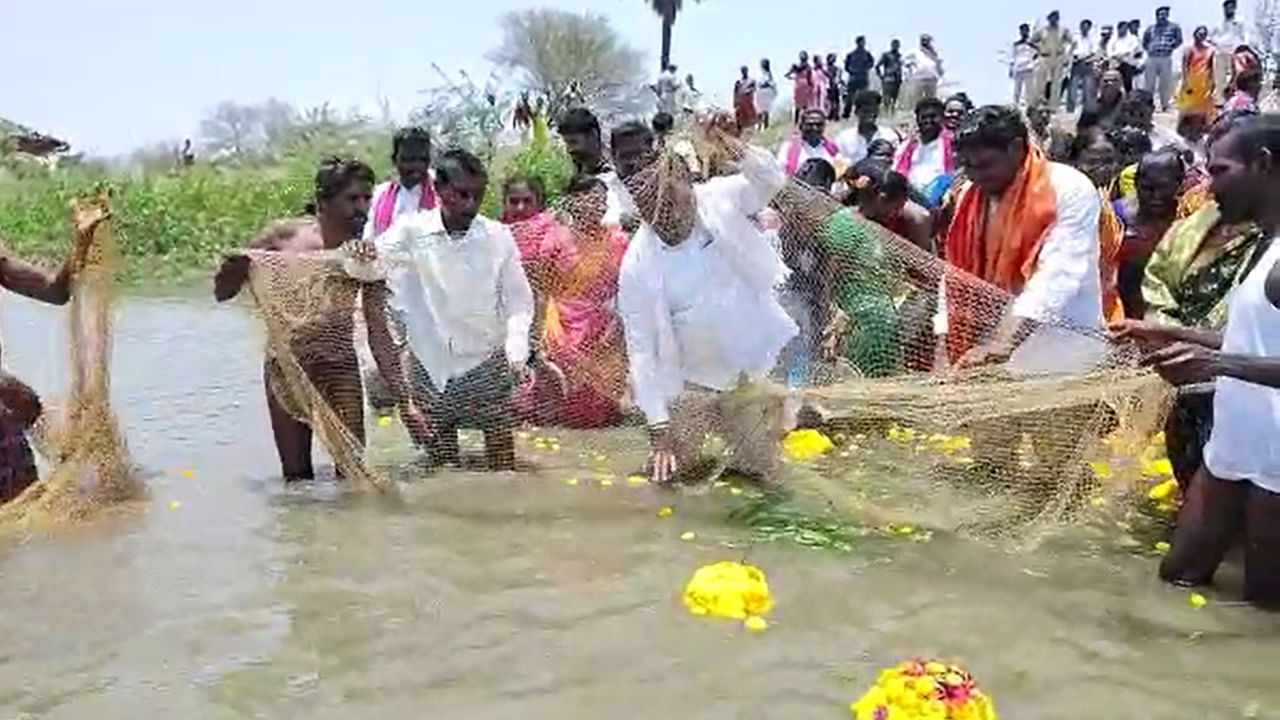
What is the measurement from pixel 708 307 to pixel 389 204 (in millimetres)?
2805

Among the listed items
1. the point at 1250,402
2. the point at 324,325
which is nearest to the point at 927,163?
the point at 324,325

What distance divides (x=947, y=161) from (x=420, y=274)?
5.11 meters

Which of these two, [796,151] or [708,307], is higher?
[796,151]

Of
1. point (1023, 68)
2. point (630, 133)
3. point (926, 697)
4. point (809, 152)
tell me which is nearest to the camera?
point (926, 697)

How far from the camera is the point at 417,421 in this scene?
666cm

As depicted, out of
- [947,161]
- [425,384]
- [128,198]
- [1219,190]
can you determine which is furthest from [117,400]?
[128,198]

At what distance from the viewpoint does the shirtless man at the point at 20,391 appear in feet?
19.3

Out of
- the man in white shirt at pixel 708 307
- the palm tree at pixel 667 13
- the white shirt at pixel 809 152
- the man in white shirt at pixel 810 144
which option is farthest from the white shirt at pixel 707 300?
the palm tree at pixel 667 13

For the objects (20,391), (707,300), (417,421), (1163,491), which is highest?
(707,300)

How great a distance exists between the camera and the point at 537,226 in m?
6.81

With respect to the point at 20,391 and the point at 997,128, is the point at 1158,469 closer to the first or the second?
the point at 997,128

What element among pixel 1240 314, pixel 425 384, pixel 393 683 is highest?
pixel 1240 314

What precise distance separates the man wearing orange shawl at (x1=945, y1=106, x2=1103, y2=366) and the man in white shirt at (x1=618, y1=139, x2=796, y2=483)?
2.44 feet

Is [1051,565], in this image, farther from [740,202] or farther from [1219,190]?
[740,202]
